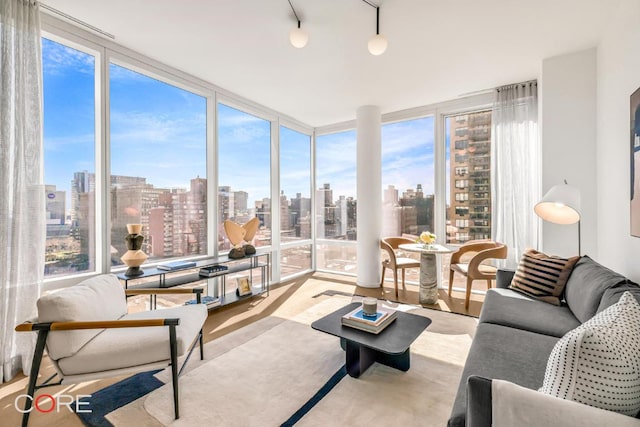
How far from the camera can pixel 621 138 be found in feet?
7.57

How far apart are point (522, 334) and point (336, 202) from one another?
401 centimetres

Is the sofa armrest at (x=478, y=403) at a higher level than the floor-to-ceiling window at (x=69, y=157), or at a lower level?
lower

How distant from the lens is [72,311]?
1683mm

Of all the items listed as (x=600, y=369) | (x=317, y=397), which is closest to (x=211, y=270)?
(x=317, y=397)

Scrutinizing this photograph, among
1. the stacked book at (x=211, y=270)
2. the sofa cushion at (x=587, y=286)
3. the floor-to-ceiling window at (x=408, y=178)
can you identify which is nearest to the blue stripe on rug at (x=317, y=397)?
the sofa cushion at (x=587, y=286)

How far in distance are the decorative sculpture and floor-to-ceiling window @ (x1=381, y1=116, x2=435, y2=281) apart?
2213 mm

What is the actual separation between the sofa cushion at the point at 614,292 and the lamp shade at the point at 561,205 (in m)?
1.02

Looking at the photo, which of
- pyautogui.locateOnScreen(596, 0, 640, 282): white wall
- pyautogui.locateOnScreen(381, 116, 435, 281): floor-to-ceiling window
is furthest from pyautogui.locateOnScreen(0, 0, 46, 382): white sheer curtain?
pyautogui.locateOnScreen(596, 0, 640, 282): white wall

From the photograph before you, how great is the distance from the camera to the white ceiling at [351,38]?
233 centimetres

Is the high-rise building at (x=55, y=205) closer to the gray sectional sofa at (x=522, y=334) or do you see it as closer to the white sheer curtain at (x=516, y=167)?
the gray sectional sofa at (x=522, y=334)

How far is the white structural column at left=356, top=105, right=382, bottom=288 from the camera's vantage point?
4.62 m

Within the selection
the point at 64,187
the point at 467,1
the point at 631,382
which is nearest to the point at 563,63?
the point at 467,1

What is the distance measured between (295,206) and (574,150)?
3929 millimetres

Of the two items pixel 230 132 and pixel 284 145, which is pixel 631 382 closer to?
pixel 230 132
